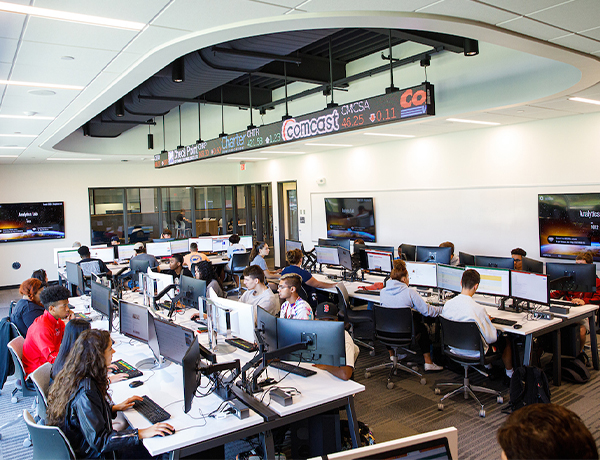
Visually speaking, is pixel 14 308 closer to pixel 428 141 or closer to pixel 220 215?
pixel 428 141

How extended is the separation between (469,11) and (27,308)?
490cm

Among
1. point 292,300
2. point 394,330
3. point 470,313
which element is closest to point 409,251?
point 394,330

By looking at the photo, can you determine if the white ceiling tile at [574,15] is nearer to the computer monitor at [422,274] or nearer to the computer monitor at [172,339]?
the computer monitor at [172,339]

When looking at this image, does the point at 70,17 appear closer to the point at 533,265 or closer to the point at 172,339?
the point at 172,339

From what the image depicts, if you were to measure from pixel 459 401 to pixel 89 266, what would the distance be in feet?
20.4

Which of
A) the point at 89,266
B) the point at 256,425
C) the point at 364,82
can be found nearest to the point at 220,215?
the point at 89,266

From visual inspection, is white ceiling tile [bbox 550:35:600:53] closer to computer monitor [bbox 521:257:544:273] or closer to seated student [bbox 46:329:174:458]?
computer monitor [bbox 521:257:544:273]

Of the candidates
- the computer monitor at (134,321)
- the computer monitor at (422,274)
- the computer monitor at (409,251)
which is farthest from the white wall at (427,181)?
the computer monitor at (134,321)

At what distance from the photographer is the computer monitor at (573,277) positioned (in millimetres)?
5543

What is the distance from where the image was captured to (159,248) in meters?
10.3

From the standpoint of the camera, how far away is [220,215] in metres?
14.4

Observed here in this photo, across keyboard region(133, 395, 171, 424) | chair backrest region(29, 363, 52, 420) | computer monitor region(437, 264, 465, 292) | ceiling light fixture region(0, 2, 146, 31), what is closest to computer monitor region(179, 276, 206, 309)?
chair backrest region(29, 363, 52, 420)

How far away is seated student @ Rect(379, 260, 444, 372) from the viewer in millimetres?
5109

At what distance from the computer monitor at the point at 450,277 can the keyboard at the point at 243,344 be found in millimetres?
2843
